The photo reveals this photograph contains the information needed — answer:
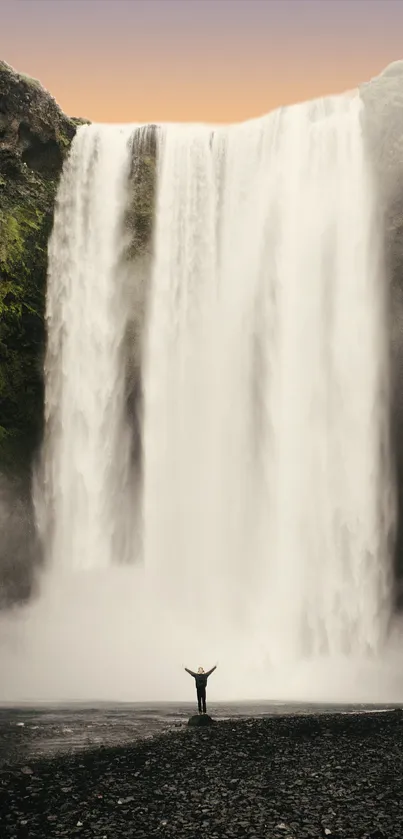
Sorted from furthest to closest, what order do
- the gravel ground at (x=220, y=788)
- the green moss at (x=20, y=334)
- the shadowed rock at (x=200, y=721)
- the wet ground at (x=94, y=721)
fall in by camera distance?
the green moss at (x=20, y=334) → the shadowed rock at (x=200, y=721) → the wet ground at (x=94, y=721) → the gravel ground at (x=220, y=788)

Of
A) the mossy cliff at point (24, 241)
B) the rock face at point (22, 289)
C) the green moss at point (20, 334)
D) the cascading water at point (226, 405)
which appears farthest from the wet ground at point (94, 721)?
the mossy cliff at point (24, 241)

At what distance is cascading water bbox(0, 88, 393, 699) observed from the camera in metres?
27.3

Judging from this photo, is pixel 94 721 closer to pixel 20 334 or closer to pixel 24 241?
pixel 20 334

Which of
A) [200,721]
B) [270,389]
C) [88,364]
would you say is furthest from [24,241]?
[200,721]

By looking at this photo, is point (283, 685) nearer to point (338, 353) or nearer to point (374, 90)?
point (338, 353)

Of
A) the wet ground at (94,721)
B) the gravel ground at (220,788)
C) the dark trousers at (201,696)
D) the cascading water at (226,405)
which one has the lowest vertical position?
the gravel ground at (220,788)

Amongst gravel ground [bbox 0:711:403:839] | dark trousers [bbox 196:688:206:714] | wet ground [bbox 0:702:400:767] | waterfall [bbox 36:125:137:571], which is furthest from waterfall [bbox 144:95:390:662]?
gravel ground [bbox 0:711:403:839]

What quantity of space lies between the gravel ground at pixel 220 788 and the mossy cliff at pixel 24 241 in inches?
661

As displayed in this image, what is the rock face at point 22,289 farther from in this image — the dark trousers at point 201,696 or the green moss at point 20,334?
the dark trousers at point 201,696

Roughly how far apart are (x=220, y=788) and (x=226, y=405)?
18.8 m

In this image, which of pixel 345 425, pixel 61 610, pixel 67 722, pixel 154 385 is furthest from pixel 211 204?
pixel 67 722

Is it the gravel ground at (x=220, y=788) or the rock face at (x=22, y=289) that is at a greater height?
the rock face at (x=22, y=289)

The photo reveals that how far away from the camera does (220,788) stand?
12.2m

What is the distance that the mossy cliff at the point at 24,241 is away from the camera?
30.2m
